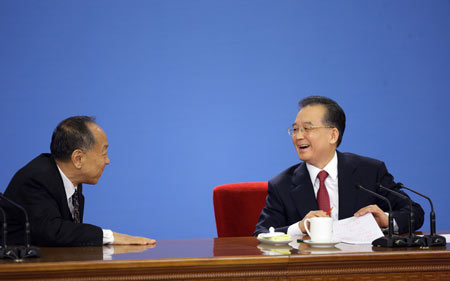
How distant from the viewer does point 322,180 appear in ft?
8.84

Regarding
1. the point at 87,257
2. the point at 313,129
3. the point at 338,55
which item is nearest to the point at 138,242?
the point at 87,257

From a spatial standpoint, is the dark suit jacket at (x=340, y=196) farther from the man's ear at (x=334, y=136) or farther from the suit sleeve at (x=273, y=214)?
the man's ear at (x=334, y=136)

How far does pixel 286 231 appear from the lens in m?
2.41

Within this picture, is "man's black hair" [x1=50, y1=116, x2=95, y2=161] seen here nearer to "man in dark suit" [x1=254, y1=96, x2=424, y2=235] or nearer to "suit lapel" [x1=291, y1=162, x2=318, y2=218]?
"man in dark suit" [x1=254, y1=96, x2=424, y2=235]

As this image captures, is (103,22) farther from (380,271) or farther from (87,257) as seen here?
(380,271)

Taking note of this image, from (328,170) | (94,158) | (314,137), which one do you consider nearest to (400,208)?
(328,170)

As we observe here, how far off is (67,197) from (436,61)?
9.05ft

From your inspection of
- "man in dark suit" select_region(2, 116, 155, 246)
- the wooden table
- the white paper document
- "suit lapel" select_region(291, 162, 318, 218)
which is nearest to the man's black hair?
"man in dark suit" select_region(2, 116, 155, 246)

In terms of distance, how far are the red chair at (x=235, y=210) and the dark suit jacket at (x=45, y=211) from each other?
0.81 meters

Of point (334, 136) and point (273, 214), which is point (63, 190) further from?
point (334, 136)

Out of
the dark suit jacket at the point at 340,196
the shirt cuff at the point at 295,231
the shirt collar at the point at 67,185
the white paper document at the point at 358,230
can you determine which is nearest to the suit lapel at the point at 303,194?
the dark suit jacket at the point at 340,196

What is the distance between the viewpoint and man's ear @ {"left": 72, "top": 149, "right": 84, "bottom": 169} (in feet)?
7.73

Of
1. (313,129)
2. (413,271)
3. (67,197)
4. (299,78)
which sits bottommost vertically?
(413,271)

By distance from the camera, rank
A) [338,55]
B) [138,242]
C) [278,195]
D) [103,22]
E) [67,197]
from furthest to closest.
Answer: [338,55], [103,22], [278,195], [67,197], [138,242]
